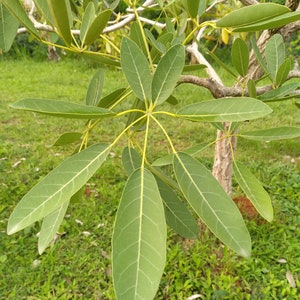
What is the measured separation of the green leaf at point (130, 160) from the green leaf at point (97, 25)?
0.17 meters

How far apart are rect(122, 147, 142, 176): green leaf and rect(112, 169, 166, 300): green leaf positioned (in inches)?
6.1

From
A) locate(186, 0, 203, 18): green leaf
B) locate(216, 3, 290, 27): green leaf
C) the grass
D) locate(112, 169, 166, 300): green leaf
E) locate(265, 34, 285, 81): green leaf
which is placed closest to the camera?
locate(112, 169, 166, 300): green leaf

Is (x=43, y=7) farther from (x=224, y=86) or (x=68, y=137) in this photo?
(x=224, y=86)

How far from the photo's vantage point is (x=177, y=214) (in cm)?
56

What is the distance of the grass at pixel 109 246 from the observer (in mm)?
1588

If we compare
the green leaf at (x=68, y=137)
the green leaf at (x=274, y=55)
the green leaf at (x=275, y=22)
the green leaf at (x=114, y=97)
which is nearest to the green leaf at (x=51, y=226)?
the green leaf at (x=68, y=137)

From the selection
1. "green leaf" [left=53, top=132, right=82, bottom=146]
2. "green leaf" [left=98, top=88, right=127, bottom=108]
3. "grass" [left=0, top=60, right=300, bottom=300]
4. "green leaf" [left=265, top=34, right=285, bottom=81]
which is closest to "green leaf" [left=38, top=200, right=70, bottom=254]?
"green leaf" [left=53, top=132, right=82, bottom=146]

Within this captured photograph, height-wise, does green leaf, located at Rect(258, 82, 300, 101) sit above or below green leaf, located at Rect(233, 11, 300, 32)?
below

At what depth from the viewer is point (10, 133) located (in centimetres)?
318

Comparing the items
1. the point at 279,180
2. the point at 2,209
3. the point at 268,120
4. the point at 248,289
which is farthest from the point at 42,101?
the point at 268,120

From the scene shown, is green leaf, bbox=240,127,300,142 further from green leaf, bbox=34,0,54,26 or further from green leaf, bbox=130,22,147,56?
green leaf, bbox=34,0,54,26

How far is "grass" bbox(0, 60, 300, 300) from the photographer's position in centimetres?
159

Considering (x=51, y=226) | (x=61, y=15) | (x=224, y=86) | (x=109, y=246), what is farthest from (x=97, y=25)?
(x=109, y=246)

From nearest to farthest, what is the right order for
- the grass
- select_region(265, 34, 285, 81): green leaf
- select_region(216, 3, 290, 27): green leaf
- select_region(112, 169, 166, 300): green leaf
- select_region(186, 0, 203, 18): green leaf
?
1. select_region(112, 169, 166, 300): green leaf
2. select_region(216, 3, 290, 27): green leaf
3. select_region(186, 0, 203, 18): green leaf
4. select_region(265, 34, 285, 81): green leaf
5. the grass
